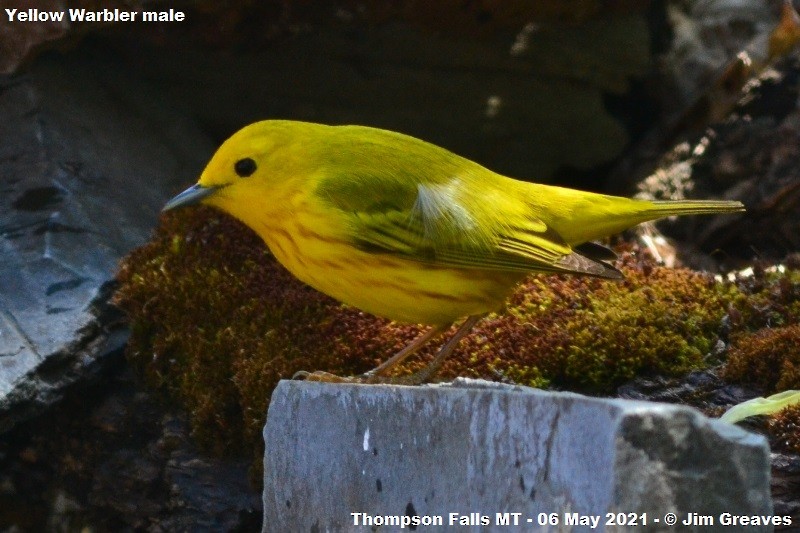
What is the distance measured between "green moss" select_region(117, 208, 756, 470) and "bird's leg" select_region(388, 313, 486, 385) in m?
0.15

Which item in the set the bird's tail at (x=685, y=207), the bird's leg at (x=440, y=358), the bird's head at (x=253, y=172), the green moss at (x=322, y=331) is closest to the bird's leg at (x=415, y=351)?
the bird's leg at (x=440, y=358)

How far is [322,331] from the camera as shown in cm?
450

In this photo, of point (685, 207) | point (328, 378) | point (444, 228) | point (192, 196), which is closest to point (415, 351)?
point (328, 378)

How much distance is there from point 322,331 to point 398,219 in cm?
86

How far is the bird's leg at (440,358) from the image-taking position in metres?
4.02

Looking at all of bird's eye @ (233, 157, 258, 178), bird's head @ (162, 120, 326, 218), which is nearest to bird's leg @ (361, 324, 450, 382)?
bird's head @ (162, 120, 326, 218)

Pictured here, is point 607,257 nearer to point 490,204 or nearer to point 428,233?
point 490,204

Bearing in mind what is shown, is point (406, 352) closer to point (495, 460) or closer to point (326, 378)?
point (326, 378)

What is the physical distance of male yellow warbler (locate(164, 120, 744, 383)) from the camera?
3797 millimetres

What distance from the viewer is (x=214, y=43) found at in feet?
20.3

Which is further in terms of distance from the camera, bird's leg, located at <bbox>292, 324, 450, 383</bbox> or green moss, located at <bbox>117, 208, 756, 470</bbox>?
green moss, located at <bbox>117, 208, 756, 470</bbox>

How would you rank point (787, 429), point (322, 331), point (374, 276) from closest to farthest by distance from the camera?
point (787, 429) → point (374, 276) → point (322, 331)

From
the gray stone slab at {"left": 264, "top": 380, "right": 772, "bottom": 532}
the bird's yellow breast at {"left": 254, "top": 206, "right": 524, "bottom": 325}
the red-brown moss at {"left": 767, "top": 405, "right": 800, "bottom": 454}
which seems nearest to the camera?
the gray stone slab at {"left": 264, "top": 380, "right": 772, "bottom": 532}

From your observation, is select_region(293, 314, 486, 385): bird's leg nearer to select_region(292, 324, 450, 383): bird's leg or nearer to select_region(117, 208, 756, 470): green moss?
select_region(292, 324, 450, 383): bird's leg
